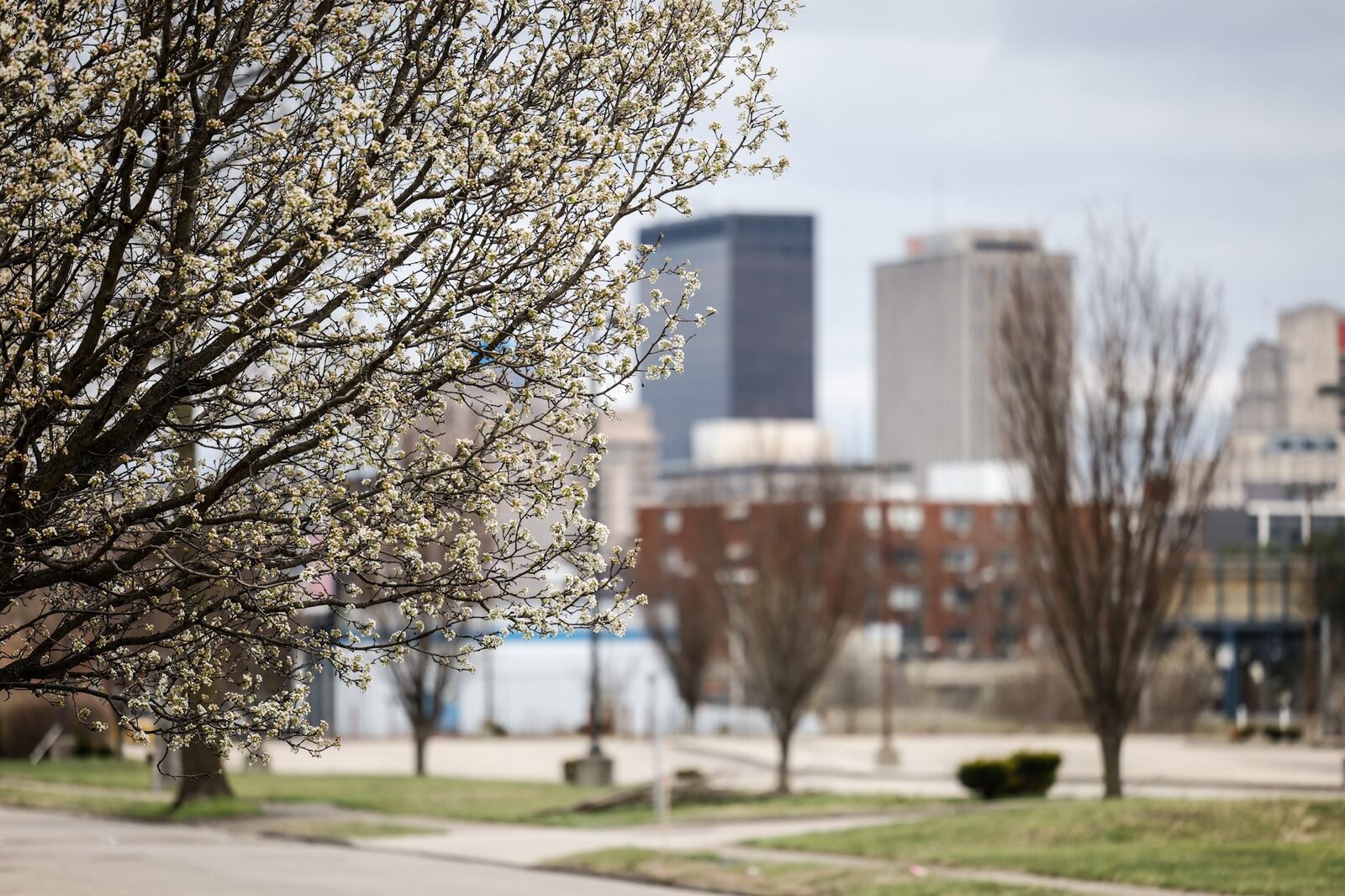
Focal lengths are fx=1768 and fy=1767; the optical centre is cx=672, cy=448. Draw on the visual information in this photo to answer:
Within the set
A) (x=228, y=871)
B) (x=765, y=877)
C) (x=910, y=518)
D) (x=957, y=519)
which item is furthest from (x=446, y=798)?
(x=957, y=519)

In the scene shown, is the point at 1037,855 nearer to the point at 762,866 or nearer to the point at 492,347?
the point at 762,866

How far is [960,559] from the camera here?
5089 inches

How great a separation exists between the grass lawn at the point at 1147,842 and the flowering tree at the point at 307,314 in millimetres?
10143

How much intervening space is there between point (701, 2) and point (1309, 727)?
51.2 metres

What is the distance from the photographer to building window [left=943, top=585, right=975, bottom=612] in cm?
12706

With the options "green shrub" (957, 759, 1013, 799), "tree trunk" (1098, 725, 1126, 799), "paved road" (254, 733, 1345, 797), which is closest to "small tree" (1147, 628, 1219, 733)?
"paved road" (254, 733, 1345, 797)

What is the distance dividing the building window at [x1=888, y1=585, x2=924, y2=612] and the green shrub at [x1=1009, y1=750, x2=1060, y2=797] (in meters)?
99.7

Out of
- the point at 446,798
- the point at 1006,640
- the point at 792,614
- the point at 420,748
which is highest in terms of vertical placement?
the point at 792,614

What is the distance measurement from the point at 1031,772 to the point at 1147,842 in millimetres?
9357

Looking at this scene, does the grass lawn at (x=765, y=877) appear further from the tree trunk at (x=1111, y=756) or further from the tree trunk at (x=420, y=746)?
the tree trunk at (x=420, y=746)

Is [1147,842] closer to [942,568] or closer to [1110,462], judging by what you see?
[1110,462]

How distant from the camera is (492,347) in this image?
9.21 m

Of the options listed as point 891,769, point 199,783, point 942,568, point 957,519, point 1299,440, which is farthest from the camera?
point 1299,440

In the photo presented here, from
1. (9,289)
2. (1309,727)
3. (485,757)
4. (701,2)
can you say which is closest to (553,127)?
(701,2)
